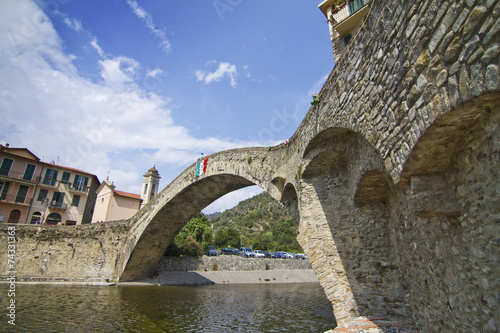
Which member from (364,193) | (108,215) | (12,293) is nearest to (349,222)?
(364,193)

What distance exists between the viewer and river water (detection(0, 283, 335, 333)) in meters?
7.75

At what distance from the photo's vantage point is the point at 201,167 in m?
13.4

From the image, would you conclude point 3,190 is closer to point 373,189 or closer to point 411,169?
point 373,189

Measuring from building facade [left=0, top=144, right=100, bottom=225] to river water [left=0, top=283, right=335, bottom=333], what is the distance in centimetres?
1064

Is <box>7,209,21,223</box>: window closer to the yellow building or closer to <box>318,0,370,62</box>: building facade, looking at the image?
the yellow building

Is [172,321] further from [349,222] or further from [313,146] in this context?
[313,146]

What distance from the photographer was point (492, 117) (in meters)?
2.14

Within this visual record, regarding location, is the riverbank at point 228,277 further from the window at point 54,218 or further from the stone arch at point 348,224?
the stone arch at point 348,224

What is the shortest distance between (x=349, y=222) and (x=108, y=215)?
26458mm

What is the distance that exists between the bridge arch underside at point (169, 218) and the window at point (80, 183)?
12.2 m

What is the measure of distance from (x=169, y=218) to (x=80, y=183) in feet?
46.8

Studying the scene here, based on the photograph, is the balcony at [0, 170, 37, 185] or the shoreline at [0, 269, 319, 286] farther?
the balcony at [0, 170, 37, 185]

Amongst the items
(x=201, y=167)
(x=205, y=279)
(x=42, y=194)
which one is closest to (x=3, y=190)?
(x=42, y=194)

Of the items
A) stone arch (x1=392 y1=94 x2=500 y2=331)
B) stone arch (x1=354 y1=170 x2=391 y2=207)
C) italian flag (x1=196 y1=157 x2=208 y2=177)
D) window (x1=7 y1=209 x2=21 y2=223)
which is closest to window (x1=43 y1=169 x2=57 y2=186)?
window (x1=7 y1=209 x2=21 y2=223)
